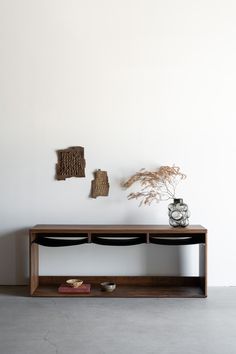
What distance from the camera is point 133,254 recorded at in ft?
15.3

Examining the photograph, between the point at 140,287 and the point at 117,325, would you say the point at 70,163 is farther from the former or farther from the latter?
the point at 117,325

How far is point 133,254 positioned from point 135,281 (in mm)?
284

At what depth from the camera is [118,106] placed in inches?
183

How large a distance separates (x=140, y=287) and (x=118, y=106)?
1.92m

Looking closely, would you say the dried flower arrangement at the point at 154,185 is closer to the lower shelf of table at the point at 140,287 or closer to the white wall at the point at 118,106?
the white wall at the point at 118,106

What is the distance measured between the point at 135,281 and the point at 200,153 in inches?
60.3

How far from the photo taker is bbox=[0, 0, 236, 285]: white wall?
4621 millimetres

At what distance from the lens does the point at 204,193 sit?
465 cm

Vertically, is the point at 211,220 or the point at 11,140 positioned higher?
the point at 11,140

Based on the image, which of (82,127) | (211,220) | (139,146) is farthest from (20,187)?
(211,220)

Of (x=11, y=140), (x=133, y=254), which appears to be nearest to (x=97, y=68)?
(x=11, y=140)

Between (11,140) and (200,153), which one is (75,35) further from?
(200,153)

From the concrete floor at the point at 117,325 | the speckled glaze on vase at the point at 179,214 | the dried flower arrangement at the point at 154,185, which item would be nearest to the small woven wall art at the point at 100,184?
the dried flower arrangement at the point at 154,185

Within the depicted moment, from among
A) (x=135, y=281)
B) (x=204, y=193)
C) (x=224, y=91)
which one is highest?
(x=224, y=91)
